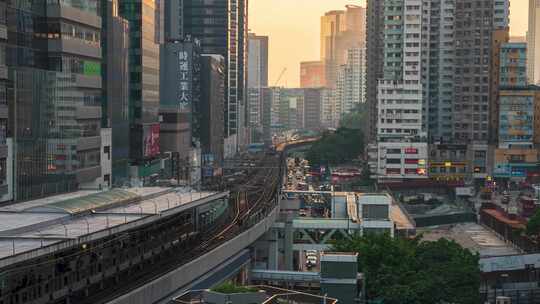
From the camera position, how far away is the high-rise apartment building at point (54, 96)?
50.4 metres

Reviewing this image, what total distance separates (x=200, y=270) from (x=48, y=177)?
18761mm

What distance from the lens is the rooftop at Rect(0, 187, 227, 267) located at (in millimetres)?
29125

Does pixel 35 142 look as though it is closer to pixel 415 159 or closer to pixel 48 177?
pixel 48 177

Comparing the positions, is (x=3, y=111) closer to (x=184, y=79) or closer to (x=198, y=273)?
(x=198, y=273)

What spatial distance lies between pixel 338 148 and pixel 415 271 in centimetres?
10286

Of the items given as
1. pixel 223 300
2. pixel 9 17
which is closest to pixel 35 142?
pixel 9 17

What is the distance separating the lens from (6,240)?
29.2 metres

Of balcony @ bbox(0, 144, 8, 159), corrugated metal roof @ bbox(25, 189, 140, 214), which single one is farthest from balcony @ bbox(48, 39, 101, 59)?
corrugated metal roof @ bbox(25, 189, 140, 214)

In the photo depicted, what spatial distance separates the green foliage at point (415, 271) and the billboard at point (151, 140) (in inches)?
1534

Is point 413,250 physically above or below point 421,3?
below

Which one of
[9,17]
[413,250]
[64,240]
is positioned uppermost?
[9,17]

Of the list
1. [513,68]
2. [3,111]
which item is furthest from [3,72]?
[513,68]

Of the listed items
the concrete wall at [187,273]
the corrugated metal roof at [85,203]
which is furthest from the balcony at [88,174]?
the corrugated metal roof at [85,203]

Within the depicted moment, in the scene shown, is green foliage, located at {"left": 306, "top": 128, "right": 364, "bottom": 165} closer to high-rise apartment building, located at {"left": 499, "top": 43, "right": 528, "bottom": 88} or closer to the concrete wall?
high-rise apartment building, located at {"left": 499, "top": 43, "right": 528, "bottom": 88}
